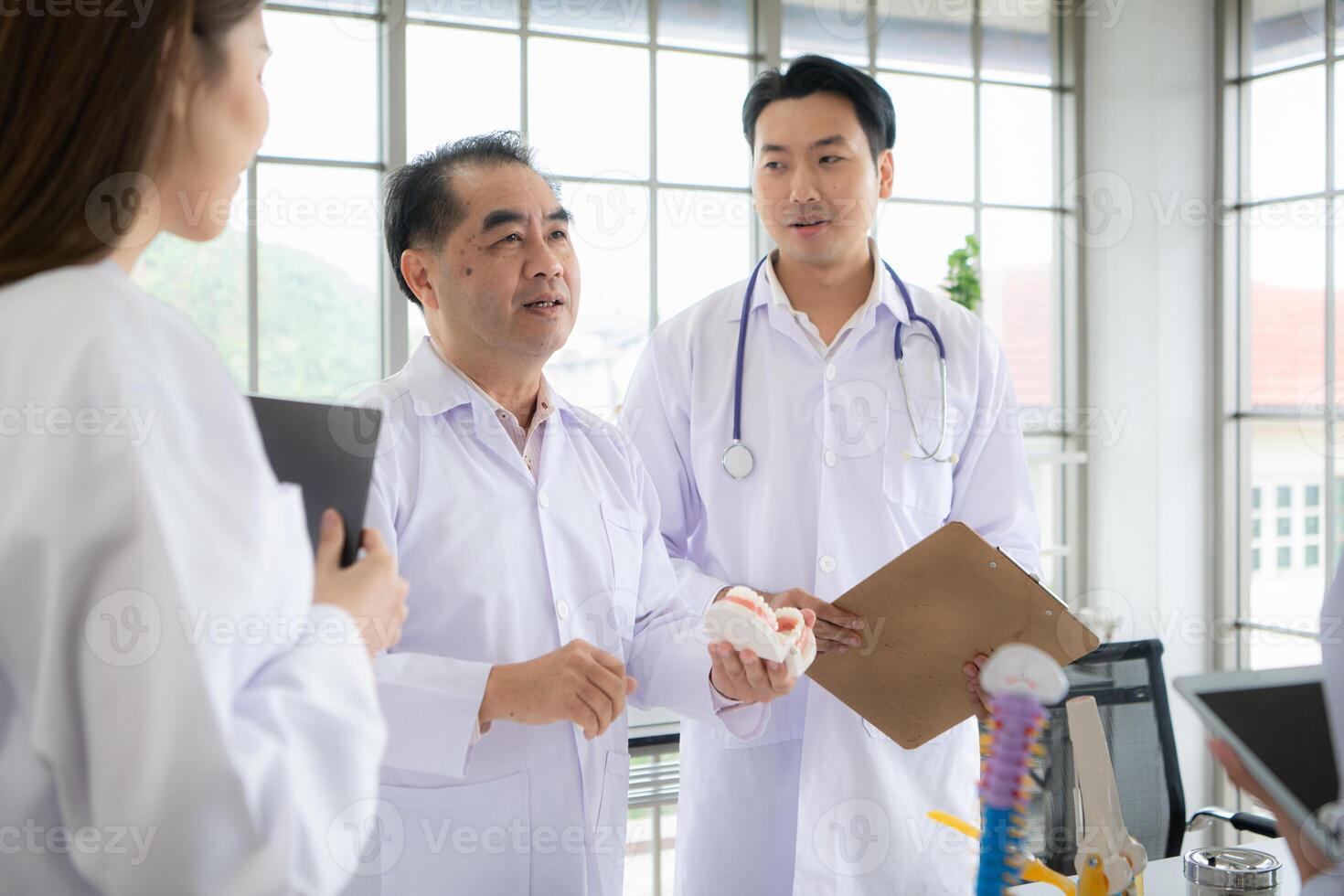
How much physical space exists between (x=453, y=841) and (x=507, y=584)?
0.39 metres

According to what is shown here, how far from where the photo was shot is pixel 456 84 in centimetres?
374

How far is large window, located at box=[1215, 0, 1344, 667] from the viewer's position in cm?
404

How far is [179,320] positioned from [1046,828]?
2.33 meters

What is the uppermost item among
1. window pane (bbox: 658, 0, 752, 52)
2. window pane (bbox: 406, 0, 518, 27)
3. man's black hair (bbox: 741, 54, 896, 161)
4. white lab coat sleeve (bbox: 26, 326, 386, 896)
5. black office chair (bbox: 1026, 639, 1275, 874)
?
window pane (bbox: 658, 0, 752, 52)

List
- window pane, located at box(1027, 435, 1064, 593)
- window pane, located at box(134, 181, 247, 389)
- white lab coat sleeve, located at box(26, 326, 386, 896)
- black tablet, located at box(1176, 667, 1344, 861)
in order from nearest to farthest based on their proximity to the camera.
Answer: white lab coat sleeve, located at box(26, 326, 386, 896)
black tablet, located at box(1176, 667, 1344, 861)
window pane, located at box(134, 181, 247, 389)
window pane, located at box(1027, 435, 1064, 593)

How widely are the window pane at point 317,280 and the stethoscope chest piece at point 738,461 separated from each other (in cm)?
197

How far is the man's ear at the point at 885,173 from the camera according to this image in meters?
2.36

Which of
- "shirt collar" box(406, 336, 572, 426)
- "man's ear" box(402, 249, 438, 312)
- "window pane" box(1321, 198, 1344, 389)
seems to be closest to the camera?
"shirt collar" box(406, 336, 572, 426)

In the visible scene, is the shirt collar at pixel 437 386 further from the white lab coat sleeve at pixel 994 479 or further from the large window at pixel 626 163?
the large window at pixel 626 163

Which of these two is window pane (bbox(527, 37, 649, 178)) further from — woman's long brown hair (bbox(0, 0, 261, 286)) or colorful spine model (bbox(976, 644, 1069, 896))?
colorful spine model (bbox(976, 644, 1069, 896))

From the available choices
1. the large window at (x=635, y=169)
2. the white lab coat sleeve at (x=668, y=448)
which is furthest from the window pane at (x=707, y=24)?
the white lab coat sleeve at (x=668, y=448)

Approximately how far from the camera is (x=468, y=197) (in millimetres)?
1822

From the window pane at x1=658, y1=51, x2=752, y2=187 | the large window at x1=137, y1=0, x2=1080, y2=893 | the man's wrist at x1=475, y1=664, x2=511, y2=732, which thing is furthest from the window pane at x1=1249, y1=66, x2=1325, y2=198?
the man's wrist at x1=475, y1=664, x2=511, y2=732

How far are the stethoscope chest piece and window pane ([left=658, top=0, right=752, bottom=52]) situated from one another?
2.42 meters
